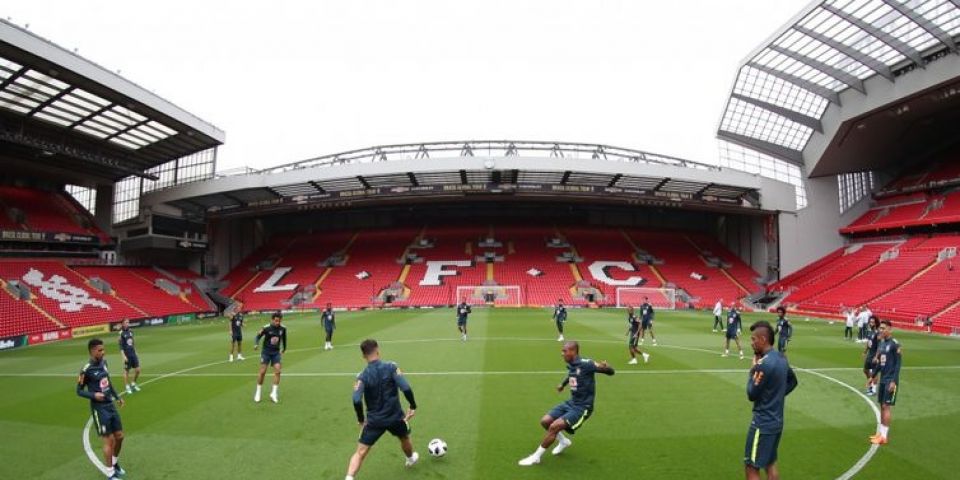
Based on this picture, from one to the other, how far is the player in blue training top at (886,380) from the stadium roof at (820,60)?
97.5 feet

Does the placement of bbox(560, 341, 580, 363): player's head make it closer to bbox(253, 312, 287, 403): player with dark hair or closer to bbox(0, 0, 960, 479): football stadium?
bbox(0, 0, 960, 479): football stadium

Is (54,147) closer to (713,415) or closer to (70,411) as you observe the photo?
(70,411)

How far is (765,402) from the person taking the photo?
5426mm

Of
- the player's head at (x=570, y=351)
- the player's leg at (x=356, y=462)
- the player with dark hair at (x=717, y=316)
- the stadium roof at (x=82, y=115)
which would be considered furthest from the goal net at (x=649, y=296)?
the player's leg at (x=356, y=462)

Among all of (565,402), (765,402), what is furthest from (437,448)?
(765,402)

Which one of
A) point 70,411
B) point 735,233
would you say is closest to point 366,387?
point 70,411

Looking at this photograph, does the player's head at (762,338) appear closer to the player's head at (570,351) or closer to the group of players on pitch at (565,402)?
the group of players on pitch at (565,402)

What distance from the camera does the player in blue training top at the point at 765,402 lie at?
5.37 meters

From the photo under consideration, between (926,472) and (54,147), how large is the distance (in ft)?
151

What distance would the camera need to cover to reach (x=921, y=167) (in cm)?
4853

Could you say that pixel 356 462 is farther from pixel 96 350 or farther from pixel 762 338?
pixel 762 338

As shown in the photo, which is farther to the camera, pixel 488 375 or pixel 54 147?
pixel 54 147

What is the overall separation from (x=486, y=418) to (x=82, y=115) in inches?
1497

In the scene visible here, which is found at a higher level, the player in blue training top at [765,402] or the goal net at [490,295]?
the player in blue training top at [765,402]
